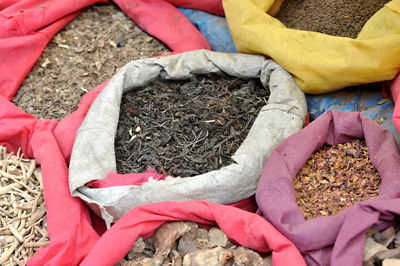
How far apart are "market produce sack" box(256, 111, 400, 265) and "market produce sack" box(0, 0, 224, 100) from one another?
86cm

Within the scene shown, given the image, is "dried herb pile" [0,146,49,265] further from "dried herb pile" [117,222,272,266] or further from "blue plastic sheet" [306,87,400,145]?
"blue plastic sheet" [306,87,400,145]

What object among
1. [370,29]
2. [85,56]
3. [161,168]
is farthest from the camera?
[85,56]

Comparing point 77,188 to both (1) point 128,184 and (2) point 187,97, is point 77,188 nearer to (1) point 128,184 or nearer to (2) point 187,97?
Answer: (1) point 128,184

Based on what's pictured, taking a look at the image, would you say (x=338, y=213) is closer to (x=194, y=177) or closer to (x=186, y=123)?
(x=194, y=177)

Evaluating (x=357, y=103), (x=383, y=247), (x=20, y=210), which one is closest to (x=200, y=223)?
(x=383, y=247)

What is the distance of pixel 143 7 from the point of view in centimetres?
249

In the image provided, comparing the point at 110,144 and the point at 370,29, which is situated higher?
the point at 370,29

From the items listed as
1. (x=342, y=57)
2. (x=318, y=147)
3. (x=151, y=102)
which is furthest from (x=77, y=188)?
(x=342, y=57)

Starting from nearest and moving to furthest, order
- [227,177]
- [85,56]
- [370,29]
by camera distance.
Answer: [227,177], [370,29], [85,56]

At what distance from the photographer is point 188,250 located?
1.56 m

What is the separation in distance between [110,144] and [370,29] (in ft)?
3.62

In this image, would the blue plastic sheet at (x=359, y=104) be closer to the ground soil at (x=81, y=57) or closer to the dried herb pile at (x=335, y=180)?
the dried herb pile at (x=335, y=180)

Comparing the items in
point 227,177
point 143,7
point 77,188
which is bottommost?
point 77,188

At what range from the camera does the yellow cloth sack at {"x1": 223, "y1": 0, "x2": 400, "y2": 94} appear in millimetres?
1814
